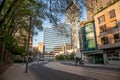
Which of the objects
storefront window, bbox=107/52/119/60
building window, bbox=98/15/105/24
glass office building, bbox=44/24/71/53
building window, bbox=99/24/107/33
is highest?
building window, bbox=98/15/105/24

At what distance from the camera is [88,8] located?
8688 mm

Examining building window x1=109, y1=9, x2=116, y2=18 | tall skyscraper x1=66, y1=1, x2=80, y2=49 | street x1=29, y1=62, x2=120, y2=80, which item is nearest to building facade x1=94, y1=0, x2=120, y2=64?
building window x1=109, y1=9, x2=116, y2=18

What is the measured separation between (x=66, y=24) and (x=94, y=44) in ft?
149

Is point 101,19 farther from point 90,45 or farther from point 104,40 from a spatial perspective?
point 90,45

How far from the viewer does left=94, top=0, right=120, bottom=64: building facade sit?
133ft

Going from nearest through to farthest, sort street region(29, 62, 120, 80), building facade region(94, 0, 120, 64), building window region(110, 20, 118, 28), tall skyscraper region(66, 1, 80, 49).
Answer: tall skyscraper region(66, 1, 80, 49) < street region(29, 62, 120, 80) < building facade region(94, 0, 120, 64) < building window region(110, 20, 118, 28)

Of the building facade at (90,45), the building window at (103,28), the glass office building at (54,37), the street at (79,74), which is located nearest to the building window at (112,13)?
the building window at (103,28)

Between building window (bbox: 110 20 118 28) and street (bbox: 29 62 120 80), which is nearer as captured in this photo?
street (bbox: 29 62 120 80)

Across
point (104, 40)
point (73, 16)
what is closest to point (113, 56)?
point (104, 40)

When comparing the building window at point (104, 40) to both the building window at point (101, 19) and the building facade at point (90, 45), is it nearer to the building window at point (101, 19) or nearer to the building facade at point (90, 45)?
the building facade at point (90, 45)

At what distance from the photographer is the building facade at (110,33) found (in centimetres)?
4062

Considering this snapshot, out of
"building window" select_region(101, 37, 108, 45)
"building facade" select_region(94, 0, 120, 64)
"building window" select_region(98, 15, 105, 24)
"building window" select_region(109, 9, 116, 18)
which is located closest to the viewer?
"building facade" select_region(94, 0, 120, 64)

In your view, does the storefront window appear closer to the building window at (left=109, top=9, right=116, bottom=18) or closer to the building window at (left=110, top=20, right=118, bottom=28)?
the building window at (left=110, top=20, right=118, bottom=28)

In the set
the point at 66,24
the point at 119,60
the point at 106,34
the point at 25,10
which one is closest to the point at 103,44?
the point at 106,34
